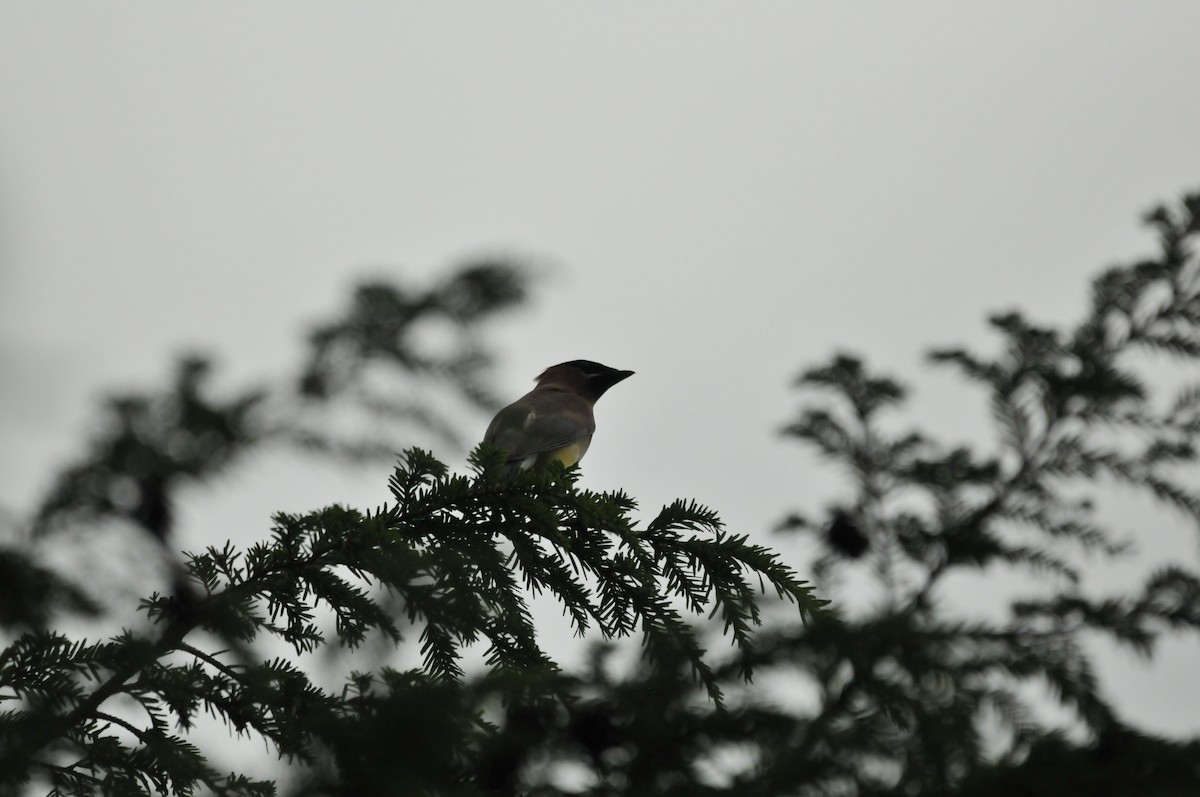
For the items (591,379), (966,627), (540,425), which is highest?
(591,379)

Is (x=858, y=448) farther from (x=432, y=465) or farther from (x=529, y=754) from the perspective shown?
(x=529, y=754)

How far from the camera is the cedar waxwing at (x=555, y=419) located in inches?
238

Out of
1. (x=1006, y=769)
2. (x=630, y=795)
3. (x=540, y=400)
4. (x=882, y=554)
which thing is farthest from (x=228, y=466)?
(x=540, y=400)

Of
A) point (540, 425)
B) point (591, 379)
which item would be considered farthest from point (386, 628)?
point (591, 379)

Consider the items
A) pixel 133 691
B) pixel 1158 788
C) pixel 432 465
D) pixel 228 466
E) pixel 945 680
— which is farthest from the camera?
pixel 432 465

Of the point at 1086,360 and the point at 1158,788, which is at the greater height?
the point at 1086,360

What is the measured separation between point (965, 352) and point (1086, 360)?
0.57m

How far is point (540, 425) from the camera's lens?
637cm

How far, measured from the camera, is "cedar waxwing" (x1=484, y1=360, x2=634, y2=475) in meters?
6.04

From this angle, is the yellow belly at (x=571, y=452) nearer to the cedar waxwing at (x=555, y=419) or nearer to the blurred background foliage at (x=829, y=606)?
the cedar waxwing at (x=555, y=419)

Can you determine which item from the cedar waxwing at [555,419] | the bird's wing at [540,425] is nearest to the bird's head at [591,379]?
the cedar waxwing at [555,419]

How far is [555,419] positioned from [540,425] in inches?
9.1

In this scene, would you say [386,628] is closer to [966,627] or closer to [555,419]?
[966,627]

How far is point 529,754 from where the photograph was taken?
1.89 metres
